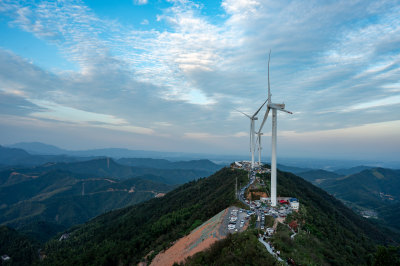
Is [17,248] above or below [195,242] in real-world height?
below

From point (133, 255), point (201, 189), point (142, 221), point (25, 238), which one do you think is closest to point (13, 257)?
point (25, 238)

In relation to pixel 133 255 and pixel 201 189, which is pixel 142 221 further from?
pixel 133 255

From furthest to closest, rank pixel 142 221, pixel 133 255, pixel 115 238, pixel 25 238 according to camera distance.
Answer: pixel 25 238
pixel 142 221
pixel 115 238
pixel 133 255

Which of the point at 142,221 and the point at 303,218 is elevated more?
the point at 303,218

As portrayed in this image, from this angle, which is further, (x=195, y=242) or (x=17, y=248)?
(x=17, y=248)

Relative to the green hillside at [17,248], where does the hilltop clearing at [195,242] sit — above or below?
above

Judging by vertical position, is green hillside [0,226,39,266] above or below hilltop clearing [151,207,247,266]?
below

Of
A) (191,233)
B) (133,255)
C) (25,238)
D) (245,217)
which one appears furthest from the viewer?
(25,238)

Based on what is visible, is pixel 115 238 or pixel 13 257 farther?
pixel 13 257

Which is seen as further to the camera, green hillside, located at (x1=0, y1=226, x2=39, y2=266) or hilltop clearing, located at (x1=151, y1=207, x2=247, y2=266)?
green hillside, located at (x1=0, y1=226, x2=39, y2=266)

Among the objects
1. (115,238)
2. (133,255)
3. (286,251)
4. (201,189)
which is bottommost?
(115,238)

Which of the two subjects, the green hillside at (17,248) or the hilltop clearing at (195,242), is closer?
the hilltop clearing at (195,242)
